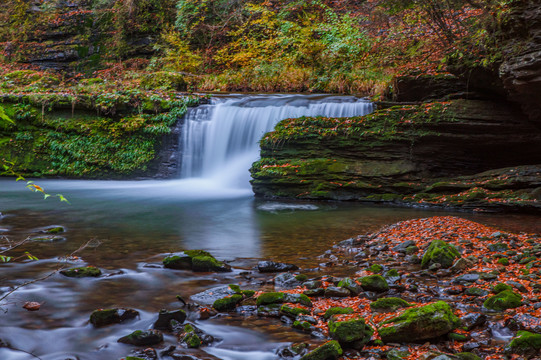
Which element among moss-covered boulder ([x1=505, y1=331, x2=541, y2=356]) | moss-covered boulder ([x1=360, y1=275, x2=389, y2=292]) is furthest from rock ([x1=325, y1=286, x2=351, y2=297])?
moss-covered boulder ([x1=505, y1=331, x2=541, y2=356])

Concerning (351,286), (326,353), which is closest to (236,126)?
(351,286)

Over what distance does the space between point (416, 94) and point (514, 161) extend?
283 cm

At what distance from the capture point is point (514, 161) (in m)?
9.29

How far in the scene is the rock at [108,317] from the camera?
10.2 ft

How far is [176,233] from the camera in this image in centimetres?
679

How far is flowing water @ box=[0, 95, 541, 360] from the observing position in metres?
2.96

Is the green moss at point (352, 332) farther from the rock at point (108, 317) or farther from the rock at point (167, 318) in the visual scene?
the rock at point (108, 317)

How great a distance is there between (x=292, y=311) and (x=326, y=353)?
0.71 metres

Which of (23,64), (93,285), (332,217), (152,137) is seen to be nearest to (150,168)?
(152,137)

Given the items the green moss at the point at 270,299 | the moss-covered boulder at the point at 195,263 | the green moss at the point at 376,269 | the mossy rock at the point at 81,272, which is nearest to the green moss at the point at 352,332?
the green moss at the point at 270,299

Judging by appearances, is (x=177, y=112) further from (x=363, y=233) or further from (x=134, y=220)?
(x=363, y=233)

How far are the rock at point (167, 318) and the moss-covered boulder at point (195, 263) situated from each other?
1334mm

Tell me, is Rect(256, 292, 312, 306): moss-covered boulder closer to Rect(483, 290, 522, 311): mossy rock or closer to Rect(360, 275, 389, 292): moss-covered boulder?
Rect(360, 275, 389, 292): moss-covered boulder

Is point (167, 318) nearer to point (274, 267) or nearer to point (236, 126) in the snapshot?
point (274, 267)
